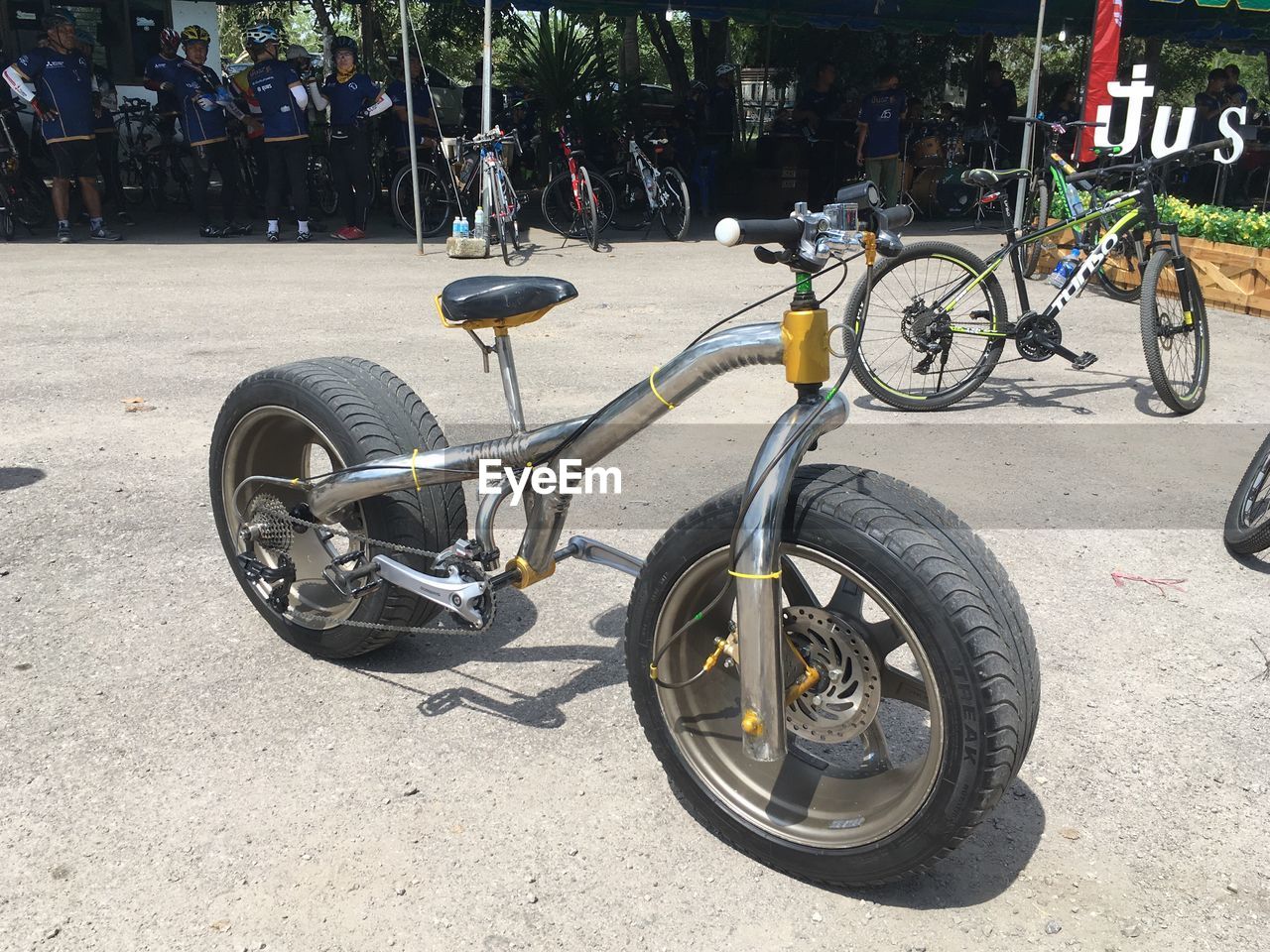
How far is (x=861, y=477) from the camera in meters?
2.34

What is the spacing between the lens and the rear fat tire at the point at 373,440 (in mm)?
3176

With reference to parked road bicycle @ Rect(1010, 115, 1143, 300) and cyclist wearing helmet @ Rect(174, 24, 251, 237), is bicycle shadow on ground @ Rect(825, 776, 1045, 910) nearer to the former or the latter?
parked road bicycle @ Rect(1010, 115, 1143, 300)

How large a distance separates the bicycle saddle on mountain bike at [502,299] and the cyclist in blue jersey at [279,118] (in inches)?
400

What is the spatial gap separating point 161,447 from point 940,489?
378 centimetres

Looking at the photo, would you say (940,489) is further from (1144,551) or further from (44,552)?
(44,552)

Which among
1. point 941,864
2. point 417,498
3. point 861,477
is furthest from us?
point 417,498

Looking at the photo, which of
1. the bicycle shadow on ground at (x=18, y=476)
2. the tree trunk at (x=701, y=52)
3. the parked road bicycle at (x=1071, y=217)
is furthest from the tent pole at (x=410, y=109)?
the tree trunk at (x=701, y=52)

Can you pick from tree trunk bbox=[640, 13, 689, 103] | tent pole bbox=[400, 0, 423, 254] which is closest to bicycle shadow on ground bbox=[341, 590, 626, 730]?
tent pole bbox=[400, 0, 423, 254]

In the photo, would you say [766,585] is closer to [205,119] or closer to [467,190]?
[467,190]

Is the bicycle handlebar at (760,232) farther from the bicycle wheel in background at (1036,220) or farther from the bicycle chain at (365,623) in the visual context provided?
the bicycle wheel in background at (1036,220)

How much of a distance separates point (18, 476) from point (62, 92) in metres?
7.85

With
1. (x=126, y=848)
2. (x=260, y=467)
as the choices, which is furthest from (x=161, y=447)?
(x=126, y=848)

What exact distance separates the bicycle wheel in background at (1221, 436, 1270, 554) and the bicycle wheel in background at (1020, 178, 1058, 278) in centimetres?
371

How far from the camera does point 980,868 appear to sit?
2.57 metres
